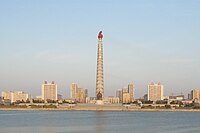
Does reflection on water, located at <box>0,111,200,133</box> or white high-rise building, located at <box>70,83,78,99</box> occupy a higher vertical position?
white high-rise building, located at <box>70,83,78,99</box>

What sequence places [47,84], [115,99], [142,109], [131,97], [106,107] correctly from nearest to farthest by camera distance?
[106,107] → [142,109] → [47,84] → [131,97] → [115,99]

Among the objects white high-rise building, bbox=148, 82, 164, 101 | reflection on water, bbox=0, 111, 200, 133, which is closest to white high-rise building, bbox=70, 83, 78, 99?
white high-rise building, bbox=148, 82, 164, 101

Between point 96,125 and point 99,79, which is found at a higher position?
point 99,79

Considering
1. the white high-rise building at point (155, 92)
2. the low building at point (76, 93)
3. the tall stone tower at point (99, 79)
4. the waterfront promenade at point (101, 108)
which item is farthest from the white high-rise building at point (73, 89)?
the tall stone tower at point (99, 79)

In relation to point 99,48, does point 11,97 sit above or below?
below

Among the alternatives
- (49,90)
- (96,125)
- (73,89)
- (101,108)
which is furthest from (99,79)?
(73,89)

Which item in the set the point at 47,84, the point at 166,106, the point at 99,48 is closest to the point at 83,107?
the point at 99,48

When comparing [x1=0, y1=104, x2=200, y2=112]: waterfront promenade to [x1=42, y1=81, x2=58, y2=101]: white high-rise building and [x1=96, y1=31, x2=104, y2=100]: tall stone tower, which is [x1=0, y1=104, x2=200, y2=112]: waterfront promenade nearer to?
[x1=96, y1=31, x2=104, y2=100]: tall stone tower

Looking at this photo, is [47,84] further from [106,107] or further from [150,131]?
[150,131]

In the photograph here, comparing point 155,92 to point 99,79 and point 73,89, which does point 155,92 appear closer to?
point 73,89

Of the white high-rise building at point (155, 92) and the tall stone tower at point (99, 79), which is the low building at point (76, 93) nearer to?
the white high-rise building at point (155, 92)

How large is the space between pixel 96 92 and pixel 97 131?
149 feet

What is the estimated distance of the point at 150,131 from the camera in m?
28.2

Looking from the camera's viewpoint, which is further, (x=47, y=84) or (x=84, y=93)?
(x=84, y=93)
